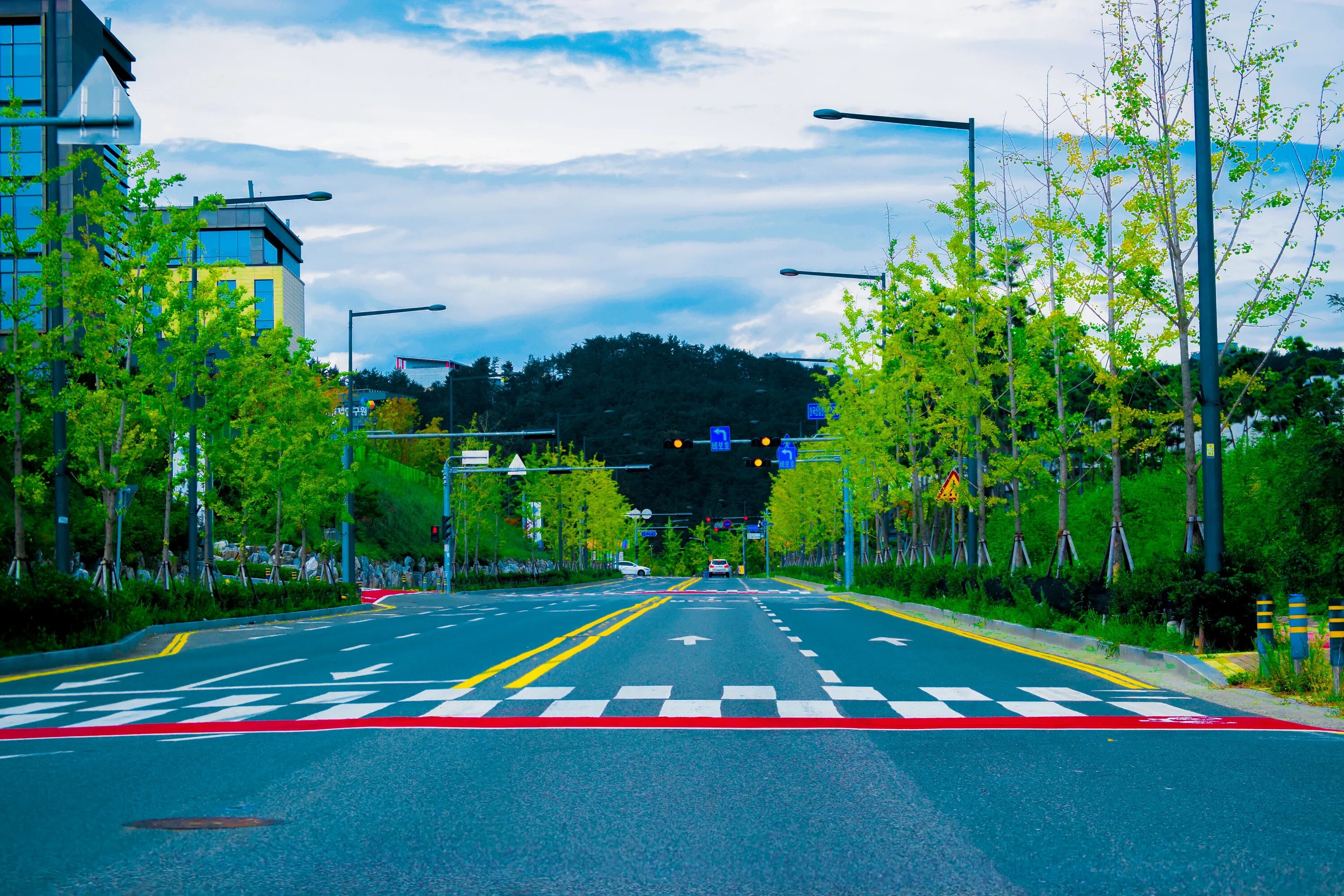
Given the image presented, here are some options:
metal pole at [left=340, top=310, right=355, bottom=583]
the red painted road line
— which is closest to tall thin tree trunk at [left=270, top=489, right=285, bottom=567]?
metal pole at [left=340, top=310, right=355, bottom=583]

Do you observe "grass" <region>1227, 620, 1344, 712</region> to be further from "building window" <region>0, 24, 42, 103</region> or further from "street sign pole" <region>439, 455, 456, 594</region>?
"building window" <region>0, 24, 42, 103</region>

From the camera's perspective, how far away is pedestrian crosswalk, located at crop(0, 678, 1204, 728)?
11.9 m

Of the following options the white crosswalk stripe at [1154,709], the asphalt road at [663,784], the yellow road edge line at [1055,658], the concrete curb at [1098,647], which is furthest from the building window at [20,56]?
the white crosswalk stripe at [1154,709]

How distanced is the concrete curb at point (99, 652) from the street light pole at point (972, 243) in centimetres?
1659

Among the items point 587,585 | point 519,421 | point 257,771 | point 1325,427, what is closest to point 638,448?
point 519,421

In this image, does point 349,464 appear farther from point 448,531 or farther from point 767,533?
point 767,533

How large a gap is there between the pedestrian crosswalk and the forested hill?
278 ft

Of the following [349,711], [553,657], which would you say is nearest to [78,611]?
[553,657]

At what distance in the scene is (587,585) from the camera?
8450 centimetres

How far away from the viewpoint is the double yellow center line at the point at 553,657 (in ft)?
50.1

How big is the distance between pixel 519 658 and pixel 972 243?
1562cm

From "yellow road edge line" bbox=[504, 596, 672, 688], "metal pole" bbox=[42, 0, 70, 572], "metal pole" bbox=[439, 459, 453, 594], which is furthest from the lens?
"metal pole" bbox=[439, 459, 453, 594]

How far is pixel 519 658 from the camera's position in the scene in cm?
1875

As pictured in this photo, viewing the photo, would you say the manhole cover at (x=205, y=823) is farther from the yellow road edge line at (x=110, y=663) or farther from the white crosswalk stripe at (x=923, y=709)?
the yellow road edge line at (x=110, y=663)
